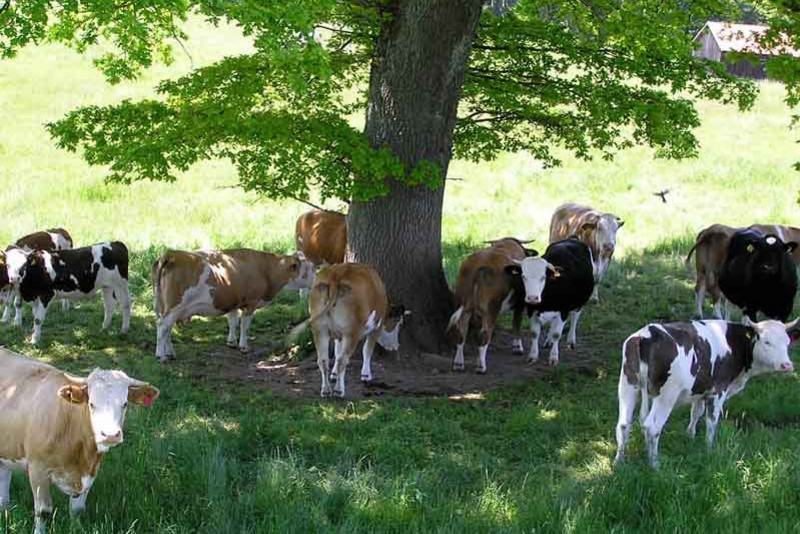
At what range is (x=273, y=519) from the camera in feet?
24.9

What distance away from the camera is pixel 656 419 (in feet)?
30.4

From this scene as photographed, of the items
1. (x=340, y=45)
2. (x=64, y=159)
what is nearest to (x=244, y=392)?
(x=340, y=45)

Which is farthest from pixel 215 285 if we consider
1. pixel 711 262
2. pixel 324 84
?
pixel 711 262

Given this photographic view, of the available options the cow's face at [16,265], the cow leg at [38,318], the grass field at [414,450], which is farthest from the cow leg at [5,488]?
the cow's face at [16,265]

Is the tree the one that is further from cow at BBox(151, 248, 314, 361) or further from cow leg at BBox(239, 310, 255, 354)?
cow leg at BBox(239, 310, 255, 354)

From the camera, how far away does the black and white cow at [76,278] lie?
46.3 ft

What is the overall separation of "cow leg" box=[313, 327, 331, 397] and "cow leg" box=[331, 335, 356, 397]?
129mm

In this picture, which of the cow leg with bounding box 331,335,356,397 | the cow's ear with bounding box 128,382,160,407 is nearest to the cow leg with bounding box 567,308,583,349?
the cow leg with bounding box 331,335,356,397

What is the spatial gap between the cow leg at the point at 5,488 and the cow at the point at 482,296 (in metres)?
6.52

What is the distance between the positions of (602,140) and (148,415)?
7529 millimetres

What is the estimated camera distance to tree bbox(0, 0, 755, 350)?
11516mm

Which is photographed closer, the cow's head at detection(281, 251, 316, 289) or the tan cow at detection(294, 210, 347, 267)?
the cow's head at detection(281, 251, 316, 289)

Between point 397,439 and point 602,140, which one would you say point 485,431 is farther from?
point 602,140

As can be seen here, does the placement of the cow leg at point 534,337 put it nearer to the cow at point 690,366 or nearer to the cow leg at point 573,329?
the cow leg at point 573,329
